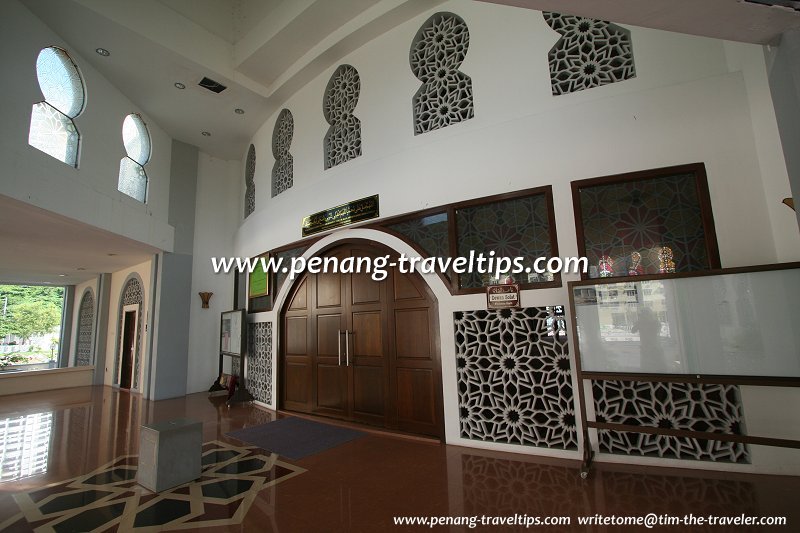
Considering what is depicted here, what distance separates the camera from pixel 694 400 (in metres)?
3.04

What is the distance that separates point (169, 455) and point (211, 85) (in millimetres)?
5598

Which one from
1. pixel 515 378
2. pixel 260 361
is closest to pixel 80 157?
pixel 260 361

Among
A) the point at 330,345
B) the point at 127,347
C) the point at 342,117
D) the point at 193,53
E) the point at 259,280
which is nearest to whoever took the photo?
the point at 330,345

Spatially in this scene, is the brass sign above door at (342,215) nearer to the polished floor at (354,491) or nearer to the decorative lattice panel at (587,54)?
the decorative lattice panel at (587,54)

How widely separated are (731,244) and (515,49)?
2.76 meters

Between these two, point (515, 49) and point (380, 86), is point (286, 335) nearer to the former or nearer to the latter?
point (380, 86)

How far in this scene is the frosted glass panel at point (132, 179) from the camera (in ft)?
19.9

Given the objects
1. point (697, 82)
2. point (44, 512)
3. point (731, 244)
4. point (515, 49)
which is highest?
point (515, 49)

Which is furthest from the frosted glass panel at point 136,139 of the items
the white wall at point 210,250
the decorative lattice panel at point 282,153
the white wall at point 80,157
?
the decorative lattice panel at point 282,153

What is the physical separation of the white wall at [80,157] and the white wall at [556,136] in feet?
10.4

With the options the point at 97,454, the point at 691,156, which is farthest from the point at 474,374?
the point at 97,454

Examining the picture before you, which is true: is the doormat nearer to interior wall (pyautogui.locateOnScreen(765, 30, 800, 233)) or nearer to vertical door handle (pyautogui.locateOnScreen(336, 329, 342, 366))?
vertical door handle (pyautogui.locateOnScreen(336, 329, 342, 366))

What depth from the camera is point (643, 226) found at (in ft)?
10.8

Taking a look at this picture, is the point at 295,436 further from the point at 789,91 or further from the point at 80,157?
the point at 789,91
